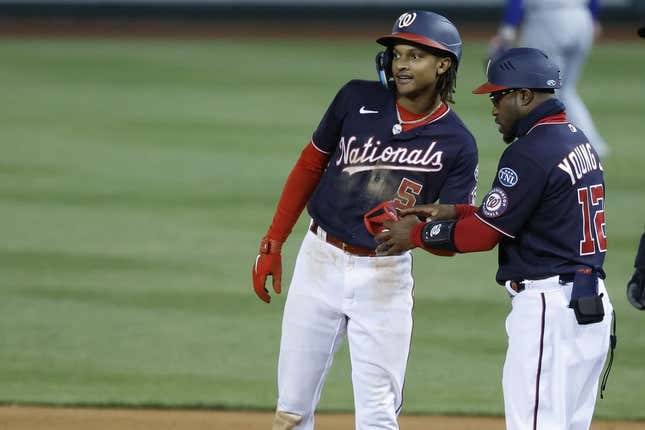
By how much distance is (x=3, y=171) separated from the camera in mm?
11359

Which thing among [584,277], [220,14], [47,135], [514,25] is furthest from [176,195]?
[220,14]

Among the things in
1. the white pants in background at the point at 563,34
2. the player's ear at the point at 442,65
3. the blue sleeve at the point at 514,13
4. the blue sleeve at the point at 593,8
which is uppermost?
the blue sleeve at the point at 593,8

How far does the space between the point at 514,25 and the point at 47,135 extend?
5.22 m

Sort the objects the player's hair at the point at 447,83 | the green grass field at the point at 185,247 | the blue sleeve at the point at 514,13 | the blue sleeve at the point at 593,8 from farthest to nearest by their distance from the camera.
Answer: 1. the blue sleeve at the point at 593,8
2. the blue sleeve at the point at 514,13
3. the green grass field at the point at 185,247
4. the player's hair at the point at 447,83

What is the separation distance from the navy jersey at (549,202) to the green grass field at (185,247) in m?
2.24

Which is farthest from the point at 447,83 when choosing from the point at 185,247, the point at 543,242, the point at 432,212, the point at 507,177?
Result: the point at 185,247

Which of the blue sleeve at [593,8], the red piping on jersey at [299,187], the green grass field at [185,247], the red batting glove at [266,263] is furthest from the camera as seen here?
the blue sleeve at [593,8]

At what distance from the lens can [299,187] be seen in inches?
186

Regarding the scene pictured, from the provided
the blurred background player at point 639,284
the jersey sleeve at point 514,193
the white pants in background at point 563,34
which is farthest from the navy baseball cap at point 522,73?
the white pants in background at point 563,34

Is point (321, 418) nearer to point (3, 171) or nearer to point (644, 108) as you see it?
point (3, 171)

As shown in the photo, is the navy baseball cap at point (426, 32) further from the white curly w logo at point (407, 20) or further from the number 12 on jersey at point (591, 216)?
the number 12 on jersey at point (591, 216)

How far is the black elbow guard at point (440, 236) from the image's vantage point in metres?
4.20

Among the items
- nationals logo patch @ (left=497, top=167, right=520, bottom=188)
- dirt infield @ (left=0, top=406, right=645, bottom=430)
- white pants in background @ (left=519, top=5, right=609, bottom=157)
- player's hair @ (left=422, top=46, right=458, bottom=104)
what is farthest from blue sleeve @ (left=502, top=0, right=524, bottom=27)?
nationals logo patch @ (left=497, top=167, right=520, bottom=188)

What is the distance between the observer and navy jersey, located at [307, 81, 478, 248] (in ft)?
14.6
